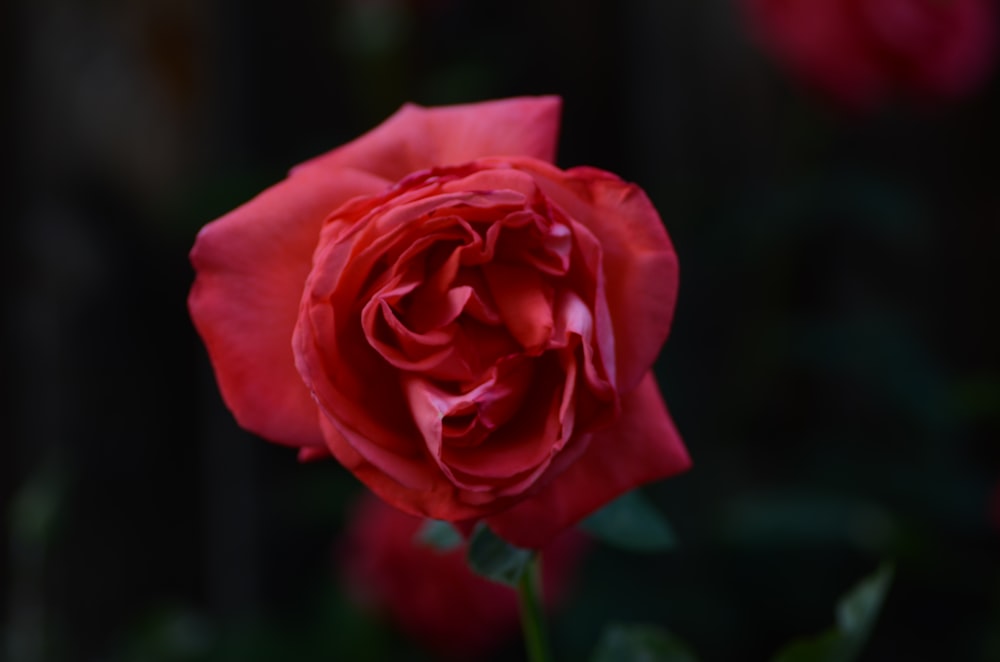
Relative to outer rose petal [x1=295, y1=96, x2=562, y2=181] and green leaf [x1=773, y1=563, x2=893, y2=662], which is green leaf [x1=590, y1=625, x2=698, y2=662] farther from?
outer rose petal [x1=295, y1=96, x2=562, y2=181]

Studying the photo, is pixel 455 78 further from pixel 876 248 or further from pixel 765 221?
pixel 876 248

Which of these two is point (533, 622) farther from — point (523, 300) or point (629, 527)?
point (523, 300)

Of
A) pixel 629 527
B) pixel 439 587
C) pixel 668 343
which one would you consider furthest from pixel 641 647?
pixel 668 343

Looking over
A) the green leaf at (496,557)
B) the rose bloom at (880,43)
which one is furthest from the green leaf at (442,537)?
the rose bloom at (880,43)

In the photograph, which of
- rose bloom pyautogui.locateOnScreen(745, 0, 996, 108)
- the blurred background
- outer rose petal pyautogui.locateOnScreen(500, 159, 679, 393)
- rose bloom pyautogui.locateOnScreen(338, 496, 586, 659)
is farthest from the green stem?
rose bloom pyautogui.locateOnScreen(745, 0, 996, 108)

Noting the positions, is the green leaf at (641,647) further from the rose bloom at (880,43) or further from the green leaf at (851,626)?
the rose bloom at (880,43)

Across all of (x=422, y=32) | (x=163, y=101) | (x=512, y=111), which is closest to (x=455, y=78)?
(x=422, y=32)
